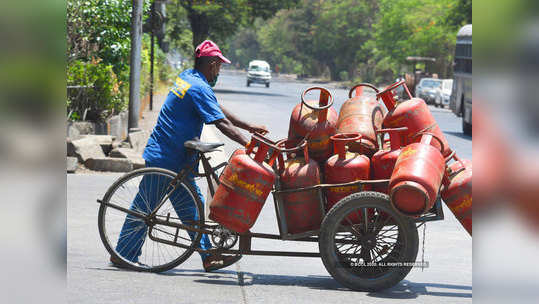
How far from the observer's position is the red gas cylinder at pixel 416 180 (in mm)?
4926

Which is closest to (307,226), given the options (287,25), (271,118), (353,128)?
(353,128)

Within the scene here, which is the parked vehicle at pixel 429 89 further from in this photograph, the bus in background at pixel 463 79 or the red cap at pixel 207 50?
the red cap at pixel 207 50

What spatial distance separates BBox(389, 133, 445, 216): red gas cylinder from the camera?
4.93m

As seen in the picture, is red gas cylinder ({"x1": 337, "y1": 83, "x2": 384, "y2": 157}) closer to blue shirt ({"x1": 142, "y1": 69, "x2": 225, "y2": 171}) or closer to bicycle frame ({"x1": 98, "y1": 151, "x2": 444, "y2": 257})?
bicycle frame ({"x1": 98, "y1": 151, "x2": 444, "y2": 257})

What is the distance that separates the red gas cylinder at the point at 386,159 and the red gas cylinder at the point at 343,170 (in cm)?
7

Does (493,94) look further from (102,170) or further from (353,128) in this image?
(102,170)

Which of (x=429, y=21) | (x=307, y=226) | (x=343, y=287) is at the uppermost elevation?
(x=429, y=21)

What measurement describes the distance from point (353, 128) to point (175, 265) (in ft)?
5.55

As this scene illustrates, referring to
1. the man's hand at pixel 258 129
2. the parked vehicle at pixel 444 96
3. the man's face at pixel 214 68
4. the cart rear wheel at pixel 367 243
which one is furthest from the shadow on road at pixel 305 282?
the parked vehicle at pixel 444 96

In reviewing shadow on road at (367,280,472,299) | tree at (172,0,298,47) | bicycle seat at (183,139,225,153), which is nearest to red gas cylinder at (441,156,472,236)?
shadow on road at (367,280,472,299)

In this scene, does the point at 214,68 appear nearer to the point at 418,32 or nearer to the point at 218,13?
the point at 218,13

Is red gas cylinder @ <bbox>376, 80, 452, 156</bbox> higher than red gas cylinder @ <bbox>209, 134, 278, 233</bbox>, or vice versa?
red gas cylinder @ <bbox>376, 80, 452, 156</bbox>

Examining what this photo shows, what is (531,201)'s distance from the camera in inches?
87.3

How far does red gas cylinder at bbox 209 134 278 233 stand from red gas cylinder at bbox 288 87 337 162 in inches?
18.7
